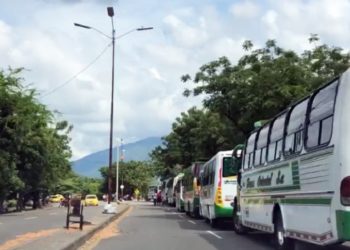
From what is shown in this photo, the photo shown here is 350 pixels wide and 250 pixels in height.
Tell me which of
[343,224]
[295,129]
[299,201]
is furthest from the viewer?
[295,129]

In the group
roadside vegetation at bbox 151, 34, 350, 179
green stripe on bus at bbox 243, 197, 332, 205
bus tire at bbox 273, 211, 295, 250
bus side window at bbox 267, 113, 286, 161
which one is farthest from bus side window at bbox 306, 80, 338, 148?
roadside vegetation at bbox 151, 34, 350, 179

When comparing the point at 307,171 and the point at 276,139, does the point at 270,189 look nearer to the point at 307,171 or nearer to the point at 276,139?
the point at 276,139

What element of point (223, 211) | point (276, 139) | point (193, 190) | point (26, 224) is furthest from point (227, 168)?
point (193, 190)

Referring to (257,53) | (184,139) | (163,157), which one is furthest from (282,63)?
(163,157)

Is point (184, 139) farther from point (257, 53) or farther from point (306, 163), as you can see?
point (306, 163)

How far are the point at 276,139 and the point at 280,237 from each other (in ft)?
7.43

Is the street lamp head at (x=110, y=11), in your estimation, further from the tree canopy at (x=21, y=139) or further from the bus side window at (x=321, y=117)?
the bus side window at (x=321, y=117)

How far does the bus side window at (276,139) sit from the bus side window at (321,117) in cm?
231

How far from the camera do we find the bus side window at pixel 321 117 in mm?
11312

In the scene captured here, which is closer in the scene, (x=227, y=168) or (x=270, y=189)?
(x=270, y=189)

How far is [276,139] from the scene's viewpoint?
607 inches

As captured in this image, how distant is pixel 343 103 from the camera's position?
10.7m

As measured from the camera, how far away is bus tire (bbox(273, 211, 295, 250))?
47.1 feet

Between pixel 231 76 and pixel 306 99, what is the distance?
21081 millimetres
